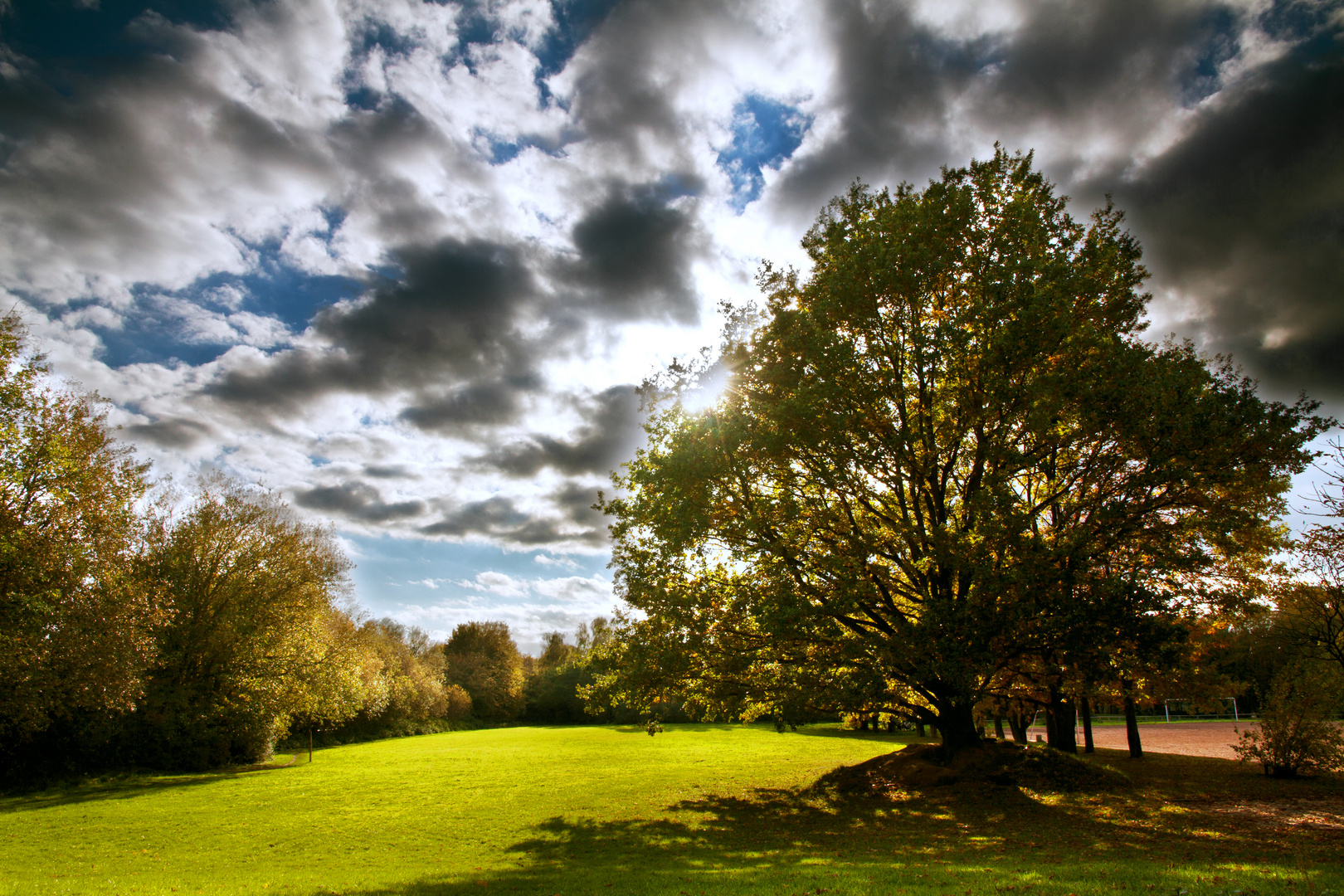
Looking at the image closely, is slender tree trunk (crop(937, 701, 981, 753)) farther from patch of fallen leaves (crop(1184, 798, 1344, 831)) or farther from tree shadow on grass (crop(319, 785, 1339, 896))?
patch of fallen leaves (crop(1184, 798, 1344, 831))

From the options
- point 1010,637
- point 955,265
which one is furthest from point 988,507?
point 955,265

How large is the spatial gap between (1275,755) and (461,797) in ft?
94.0

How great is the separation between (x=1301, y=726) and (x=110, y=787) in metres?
48.4

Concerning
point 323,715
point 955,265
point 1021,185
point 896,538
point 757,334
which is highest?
point 1021,185

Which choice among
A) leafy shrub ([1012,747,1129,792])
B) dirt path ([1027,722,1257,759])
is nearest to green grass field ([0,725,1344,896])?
leafy shrub ([1012,747,1129,792])

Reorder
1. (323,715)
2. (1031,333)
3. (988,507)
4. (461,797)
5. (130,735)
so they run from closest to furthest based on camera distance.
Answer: (988,507)
(1031,333)
(461,797)
(130,735)
(323,715)

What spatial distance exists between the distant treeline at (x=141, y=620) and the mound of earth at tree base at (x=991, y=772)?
11.2 metres

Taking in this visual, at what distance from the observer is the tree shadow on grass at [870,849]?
10672 mm

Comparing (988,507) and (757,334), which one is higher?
(757,334)

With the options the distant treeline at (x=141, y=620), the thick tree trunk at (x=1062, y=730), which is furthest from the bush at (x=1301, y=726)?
the distant treeline at (x=141, y=620)

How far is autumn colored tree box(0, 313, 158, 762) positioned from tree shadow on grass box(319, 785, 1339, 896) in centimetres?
2105

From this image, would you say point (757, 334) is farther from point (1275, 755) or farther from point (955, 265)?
point (1275, 755)

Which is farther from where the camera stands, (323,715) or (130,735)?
(323,715)

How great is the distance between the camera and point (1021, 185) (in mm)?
21453
